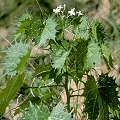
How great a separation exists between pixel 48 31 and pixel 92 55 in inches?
5.6

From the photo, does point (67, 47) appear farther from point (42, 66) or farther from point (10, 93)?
point (10, 93)

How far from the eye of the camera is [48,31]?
1271mm

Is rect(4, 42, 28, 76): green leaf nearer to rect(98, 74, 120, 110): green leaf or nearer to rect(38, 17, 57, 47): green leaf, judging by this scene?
rect(38, 17, 57, 47): green leaf

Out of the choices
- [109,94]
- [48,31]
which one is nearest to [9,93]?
[48,31]

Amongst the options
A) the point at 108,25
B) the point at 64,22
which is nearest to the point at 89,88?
the point at 64,22

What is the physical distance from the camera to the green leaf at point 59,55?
1.29 meters

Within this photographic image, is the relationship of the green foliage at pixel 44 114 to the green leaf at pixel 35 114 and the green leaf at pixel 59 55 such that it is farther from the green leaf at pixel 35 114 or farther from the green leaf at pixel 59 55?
the green leaf at pixel 59 55

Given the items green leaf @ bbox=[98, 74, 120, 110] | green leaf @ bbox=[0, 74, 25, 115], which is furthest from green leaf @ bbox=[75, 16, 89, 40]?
green leaf @ bbox=[0, 74, 25, 115]

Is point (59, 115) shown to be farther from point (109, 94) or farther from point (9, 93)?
point (109, 94)

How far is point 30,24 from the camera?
1.33 m

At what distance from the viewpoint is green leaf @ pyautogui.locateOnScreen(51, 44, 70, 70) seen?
1291 millimetres

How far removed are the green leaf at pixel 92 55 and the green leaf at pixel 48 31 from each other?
117 mm

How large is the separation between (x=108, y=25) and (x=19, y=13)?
506mm

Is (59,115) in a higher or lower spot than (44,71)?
lower
